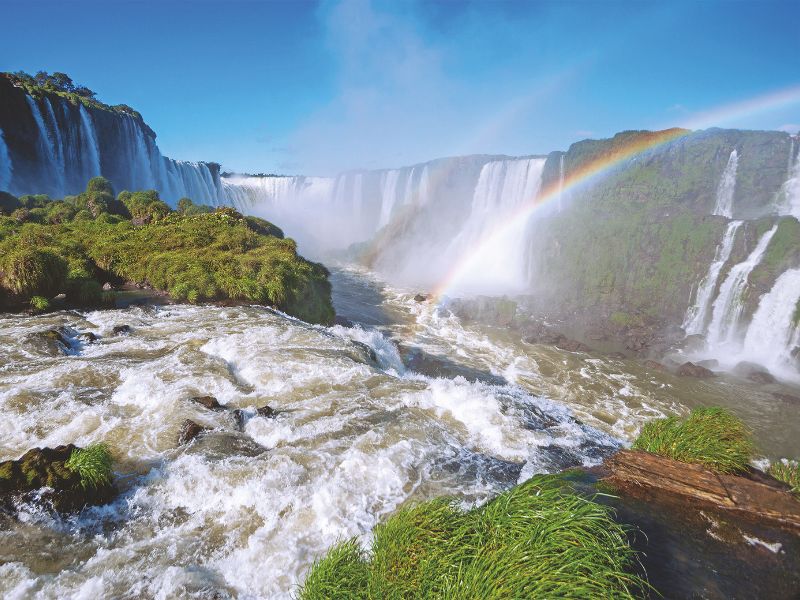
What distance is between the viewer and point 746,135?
130ft

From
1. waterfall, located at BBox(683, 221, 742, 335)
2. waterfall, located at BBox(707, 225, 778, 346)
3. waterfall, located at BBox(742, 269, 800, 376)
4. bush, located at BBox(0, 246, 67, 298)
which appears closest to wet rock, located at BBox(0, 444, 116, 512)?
bush, located at BBox(0, 246, 67, 298)

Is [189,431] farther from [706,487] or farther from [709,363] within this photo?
[709,363]

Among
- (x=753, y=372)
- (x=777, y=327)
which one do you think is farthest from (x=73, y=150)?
(x=777, y=327)

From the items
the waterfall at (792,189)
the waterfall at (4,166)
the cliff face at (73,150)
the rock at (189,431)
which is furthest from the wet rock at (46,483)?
the cliff face at (73,150)

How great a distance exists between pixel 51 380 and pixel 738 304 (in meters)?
37.5

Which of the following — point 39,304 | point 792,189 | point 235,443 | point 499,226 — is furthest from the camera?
point 499,226

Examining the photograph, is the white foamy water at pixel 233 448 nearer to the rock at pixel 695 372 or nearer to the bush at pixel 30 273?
the bush at pixel 30 273

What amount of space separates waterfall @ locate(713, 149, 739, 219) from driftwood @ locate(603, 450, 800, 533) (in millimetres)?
44974

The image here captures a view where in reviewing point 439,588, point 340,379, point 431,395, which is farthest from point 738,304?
point 439,588

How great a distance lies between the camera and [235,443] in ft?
24.7

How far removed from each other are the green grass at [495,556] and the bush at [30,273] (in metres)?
16.8

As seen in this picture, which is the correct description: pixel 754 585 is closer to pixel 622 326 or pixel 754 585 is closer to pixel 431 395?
pixel 431 395

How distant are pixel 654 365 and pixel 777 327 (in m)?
9.60

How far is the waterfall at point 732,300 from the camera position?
27.4 m
